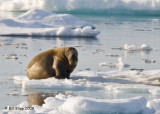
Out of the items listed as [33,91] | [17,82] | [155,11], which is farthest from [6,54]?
[155,11]

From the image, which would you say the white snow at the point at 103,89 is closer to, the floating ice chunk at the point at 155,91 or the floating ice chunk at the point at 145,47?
the floating ice chunk at the point at 155,91

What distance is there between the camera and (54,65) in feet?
27.5

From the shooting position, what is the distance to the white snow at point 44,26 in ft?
58.1

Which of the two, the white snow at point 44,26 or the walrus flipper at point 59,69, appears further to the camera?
the white snow at point 44,26

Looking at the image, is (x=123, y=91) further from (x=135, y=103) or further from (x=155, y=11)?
(x=155, y=11)

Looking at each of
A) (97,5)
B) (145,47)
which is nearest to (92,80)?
(145,47)

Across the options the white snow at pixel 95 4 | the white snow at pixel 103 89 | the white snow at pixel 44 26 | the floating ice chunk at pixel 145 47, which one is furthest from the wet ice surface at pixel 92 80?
the white snow at pixel 95 4

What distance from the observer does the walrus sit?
833 centimetres

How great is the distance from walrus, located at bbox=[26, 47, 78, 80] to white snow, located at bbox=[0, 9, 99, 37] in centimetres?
889

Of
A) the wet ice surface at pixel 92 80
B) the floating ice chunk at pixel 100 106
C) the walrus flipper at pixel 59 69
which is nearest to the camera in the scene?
the floating ice chunk at pixel 100 106

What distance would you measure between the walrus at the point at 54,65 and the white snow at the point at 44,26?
29.2 ft

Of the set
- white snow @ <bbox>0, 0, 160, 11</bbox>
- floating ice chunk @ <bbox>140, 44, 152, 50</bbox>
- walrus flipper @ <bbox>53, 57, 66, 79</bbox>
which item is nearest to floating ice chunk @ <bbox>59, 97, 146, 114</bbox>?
walrus flipper @ <bbox>53, 57, 66, 79</bbox>

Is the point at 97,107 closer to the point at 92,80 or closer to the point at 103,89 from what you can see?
the point at 103,89

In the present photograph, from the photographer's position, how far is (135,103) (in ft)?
17.5
